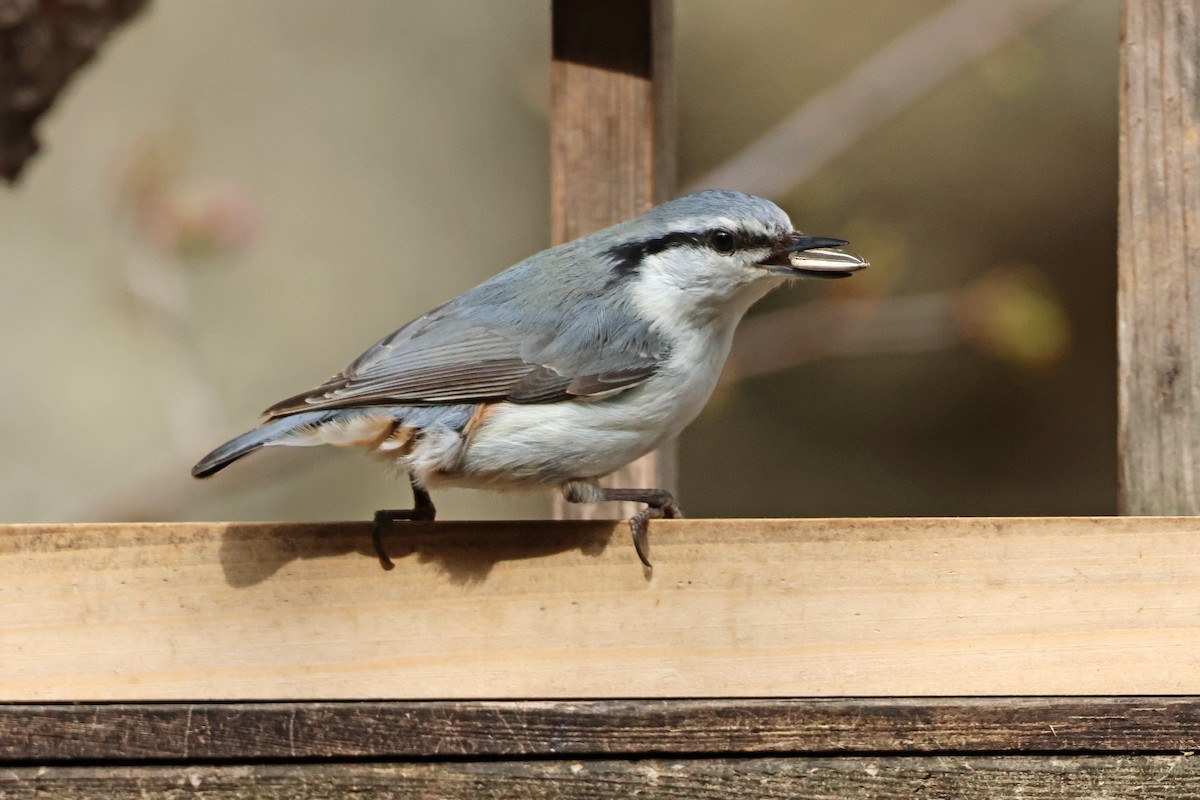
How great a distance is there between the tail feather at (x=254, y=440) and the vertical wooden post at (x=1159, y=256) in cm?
116

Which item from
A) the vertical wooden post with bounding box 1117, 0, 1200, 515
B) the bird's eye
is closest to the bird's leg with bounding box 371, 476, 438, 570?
the bird's eye

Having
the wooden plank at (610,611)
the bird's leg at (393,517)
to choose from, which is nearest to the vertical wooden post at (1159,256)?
the wooden plank at (610,611)

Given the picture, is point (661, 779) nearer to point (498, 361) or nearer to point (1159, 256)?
point (498, 361)

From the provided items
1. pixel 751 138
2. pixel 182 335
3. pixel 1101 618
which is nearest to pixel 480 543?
pixel 1101 618

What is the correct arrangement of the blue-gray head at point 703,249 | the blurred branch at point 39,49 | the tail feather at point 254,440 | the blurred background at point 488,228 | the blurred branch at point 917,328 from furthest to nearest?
the blurred background at point 488,228, the blurred branch at point 917,328, the blurred branch at point 39,49, the blue-gray head at point 703,249, the tail feather at point 254,440

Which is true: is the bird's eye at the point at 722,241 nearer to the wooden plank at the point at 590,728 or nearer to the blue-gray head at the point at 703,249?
the blue-gray head at the point at 703,249

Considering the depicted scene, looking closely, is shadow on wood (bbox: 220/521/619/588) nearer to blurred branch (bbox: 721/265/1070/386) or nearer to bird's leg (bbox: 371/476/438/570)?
bird's leg (bbox: 371/476/438/570)

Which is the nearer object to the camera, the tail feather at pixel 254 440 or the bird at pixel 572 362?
the tail feather at pixel 254 440

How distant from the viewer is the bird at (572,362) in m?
1.98

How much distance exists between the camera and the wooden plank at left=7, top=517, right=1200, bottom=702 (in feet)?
5.59

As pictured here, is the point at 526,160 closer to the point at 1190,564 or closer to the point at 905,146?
the point at 905,146

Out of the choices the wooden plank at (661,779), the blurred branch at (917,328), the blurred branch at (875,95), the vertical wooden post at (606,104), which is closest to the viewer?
the wooden plank at (661,779)

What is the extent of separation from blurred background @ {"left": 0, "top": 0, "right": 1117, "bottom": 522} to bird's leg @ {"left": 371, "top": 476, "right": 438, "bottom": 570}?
1.95m

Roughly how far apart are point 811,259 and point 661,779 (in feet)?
2.71
